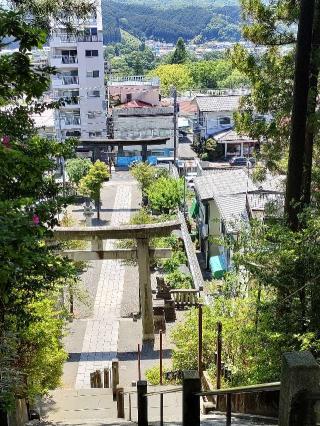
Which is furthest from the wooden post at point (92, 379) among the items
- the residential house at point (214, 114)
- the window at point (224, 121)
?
the window at point (224, 121)

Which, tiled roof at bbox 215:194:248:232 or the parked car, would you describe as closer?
tiled roof at bbox 215:194:248:232

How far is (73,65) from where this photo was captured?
48594 mm

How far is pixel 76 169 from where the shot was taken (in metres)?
40.6

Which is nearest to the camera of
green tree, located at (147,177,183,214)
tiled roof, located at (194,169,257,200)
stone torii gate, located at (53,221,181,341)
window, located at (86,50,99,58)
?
stone torii gate, located at (53,221,181,341)

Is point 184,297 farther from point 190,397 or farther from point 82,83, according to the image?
point 82,83

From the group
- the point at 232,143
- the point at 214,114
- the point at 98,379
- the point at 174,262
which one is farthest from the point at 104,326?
the point at 214,114

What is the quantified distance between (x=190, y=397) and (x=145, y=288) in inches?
484

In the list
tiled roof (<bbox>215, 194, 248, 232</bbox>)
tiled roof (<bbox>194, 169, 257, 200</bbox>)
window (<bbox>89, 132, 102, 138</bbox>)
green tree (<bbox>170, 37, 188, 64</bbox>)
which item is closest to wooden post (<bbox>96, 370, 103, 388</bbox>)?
tiled roof (<bbox>215, 194, 248, 232</bbox>)

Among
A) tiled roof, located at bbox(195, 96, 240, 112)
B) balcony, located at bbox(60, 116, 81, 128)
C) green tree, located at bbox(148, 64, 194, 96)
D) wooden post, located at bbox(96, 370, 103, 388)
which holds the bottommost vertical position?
wooden post, located at bbox(96, 370, 103, 388)

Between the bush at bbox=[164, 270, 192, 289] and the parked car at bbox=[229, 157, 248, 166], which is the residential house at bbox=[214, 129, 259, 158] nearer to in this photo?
the parked car at bbox=[229, 157, 248, 166]

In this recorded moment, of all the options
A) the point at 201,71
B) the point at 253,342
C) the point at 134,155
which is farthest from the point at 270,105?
the point at 201,71

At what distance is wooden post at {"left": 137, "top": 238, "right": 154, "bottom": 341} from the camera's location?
56.2 feet

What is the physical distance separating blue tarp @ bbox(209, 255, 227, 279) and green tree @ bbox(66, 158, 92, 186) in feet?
55.6

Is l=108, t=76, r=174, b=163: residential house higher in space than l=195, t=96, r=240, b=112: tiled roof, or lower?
lower
